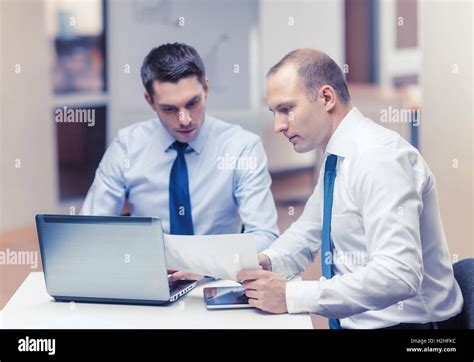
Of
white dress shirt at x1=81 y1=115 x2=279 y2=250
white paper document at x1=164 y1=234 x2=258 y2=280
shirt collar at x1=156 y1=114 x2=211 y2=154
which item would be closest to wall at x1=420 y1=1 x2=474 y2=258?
white dress shirt at x1=81 y1=115 x2=279 y2=250

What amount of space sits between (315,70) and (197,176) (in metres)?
0.74

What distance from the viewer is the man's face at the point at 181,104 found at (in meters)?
2.61

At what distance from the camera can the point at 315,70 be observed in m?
2.14

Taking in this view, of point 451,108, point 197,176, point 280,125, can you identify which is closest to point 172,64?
point 197,176

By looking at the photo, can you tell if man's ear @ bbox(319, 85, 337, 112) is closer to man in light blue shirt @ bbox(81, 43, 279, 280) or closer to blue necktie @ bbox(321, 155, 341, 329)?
blue necktie @ bbox(321, 155, 341, 329)

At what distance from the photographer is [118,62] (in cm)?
523

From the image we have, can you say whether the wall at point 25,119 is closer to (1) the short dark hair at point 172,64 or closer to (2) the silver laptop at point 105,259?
(1) the short dark hair at point 172,64

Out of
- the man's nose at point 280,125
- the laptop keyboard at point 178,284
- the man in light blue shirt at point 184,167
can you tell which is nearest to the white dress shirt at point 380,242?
the man's nose at point 280,125

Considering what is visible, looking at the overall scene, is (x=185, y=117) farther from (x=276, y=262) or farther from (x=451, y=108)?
(x=451, y=108)

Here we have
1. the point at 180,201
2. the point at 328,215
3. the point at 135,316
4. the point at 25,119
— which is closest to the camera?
the point at 135,316

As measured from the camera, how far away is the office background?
3473 millimetres

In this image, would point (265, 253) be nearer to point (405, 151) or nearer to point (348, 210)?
point (348, 210)
